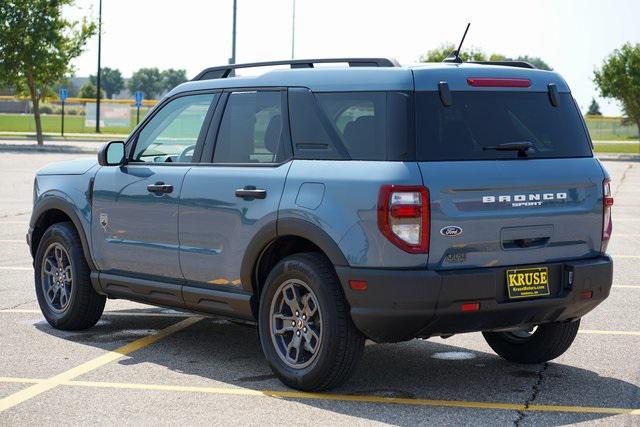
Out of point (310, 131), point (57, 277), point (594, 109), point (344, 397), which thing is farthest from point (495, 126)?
point (594, 109)

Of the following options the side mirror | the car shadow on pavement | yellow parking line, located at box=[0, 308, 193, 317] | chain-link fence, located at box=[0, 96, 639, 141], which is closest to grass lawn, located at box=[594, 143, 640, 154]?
chain-link fence, located at box=[0, 96, 639, 141]

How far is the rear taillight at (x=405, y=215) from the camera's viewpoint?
20.7ft

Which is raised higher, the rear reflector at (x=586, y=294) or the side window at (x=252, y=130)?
the side window at (x=252, y=130)

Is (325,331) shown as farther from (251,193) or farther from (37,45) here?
(37,45)

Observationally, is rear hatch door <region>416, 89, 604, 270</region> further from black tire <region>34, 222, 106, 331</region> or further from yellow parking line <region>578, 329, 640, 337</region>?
black tire <region>34, 222, 106, 331</region>

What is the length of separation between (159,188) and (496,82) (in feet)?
7.54

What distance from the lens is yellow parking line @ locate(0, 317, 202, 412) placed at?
21.6 feet

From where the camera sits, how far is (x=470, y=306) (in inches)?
254

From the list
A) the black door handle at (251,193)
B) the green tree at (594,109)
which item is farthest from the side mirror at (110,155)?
the green tree at (594,109)

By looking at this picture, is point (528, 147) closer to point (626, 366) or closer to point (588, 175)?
point (588, 175)

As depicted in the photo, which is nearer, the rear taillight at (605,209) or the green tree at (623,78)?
the rear taillight at (605,209)

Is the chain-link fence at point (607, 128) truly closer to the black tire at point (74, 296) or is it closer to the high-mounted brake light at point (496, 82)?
the black tire at point (74, 296)

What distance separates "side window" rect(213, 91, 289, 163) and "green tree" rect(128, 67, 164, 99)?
549 feet

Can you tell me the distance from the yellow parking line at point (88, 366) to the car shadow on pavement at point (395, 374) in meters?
0.10
